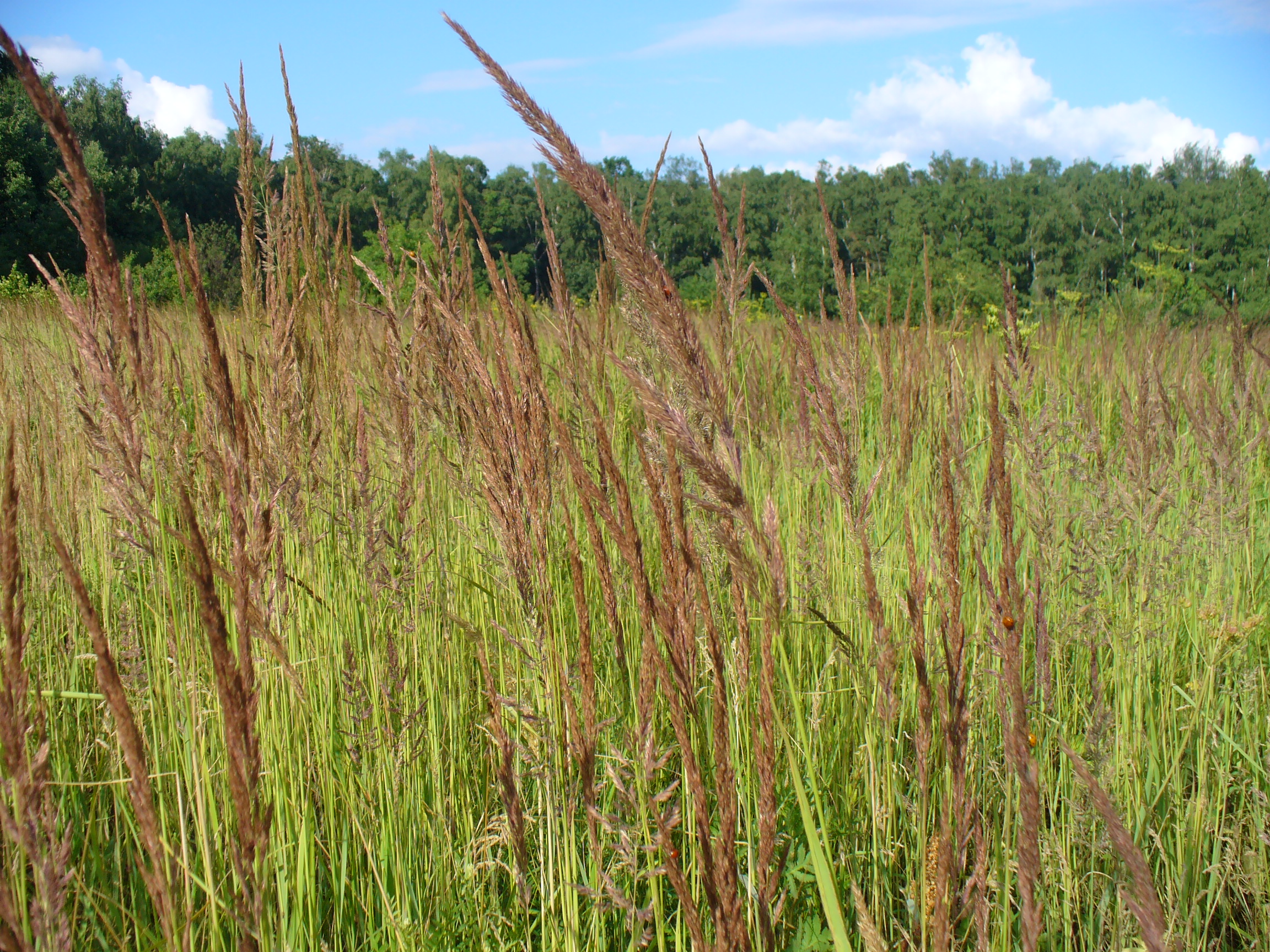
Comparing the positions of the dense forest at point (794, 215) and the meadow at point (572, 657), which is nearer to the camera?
the meadow at point (572, 657)

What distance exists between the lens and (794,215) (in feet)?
153

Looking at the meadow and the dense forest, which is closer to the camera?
the meadow

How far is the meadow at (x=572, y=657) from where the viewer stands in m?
0.71

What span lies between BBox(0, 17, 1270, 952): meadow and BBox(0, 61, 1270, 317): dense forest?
14194 millimetres

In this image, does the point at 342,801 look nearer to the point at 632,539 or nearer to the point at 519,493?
the point at 519,493

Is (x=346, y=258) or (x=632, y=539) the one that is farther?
(x=346, y=258)

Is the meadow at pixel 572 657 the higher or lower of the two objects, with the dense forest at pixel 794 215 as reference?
lower

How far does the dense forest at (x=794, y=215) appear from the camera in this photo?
2673cm

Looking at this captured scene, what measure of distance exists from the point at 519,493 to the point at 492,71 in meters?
0.49

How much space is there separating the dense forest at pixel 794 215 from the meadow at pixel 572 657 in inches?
559

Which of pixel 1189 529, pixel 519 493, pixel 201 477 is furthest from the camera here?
pixel 1189 529

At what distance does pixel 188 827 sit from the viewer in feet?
4.47

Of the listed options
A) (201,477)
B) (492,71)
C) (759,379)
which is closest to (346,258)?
(201,477)

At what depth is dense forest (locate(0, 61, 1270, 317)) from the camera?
26.7 meters
